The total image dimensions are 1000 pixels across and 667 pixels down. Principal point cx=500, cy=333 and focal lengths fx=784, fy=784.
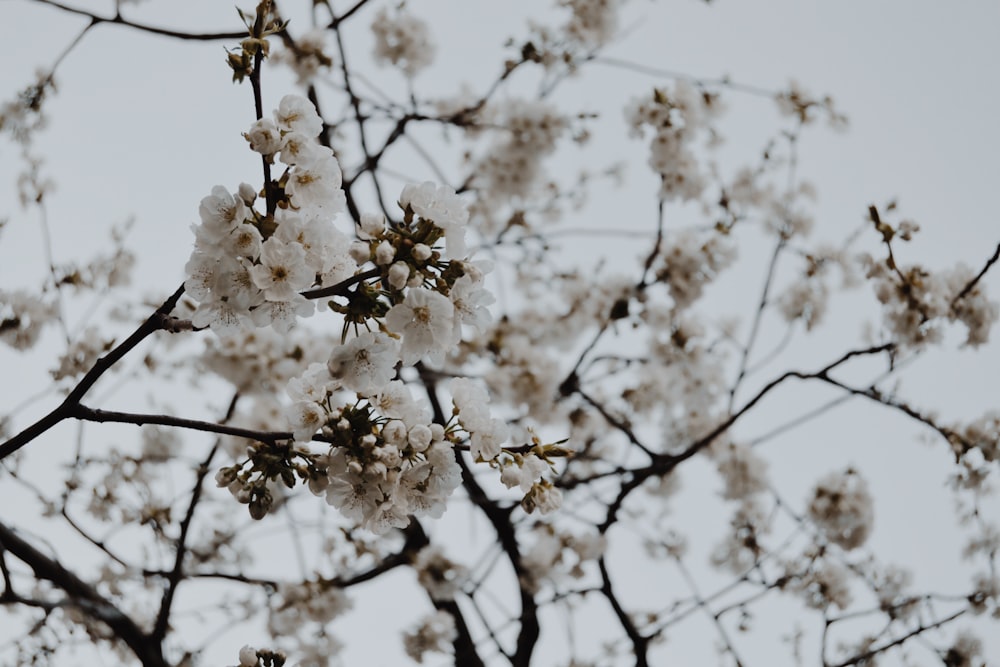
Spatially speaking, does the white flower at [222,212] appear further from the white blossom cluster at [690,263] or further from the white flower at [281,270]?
the white blossom cluster at [690,263]

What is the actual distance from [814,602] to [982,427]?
155 centimetres

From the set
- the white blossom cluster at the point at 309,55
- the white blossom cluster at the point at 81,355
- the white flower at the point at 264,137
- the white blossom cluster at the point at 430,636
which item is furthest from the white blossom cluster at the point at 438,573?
the white flower at the point at 264,137

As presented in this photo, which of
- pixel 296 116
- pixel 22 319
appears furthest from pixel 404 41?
pixel 296 116

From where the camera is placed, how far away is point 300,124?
1.79 m

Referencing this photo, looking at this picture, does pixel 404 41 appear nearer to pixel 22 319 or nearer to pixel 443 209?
pixel 22 319

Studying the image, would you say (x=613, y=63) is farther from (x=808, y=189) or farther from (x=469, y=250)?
(x=469, y=250)

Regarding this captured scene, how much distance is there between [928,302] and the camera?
3730 mm

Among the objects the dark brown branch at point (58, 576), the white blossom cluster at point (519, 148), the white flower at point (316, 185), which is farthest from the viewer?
the white blossom cluster at point (519, 148)

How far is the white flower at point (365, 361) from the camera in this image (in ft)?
5.85

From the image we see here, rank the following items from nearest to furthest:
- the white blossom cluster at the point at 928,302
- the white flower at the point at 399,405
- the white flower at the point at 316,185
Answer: the white flower at the point at 316,185, the white flower at the point at 399,405, the white blossom cluster at the point at 928,302

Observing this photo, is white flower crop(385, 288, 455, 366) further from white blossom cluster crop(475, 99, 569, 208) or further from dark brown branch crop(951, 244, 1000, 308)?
white blossom cluster crop(475, 99, 569, 208)

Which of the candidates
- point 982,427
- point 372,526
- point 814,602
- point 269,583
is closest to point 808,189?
point 982,427

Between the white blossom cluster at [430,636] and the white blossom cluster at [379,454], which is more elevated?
the white blossom cluster at [430,636]

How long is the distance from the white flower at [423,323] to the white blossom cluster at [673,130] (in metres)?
3.25
